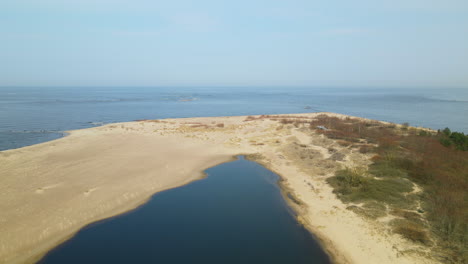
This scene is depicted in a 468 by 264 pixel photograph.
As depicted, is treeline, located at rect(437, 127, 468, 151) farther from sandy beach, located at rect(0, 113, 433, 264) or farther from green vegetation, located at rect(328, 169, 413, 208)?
green vegetation, located at rect(328, 169, 413, 208)

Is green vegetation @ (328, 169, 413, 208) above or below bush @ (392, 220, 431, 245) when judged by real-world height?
above

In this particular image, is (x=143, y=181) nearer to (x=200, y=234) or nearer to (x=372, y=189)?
(x=200, y=234)

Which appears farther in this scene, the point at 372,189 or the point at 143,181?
the point at 143,181

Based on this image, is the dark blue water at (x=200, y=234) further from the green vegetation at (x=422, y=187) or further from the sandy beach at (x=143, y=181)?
the green vegetation at (x=422, y=187)

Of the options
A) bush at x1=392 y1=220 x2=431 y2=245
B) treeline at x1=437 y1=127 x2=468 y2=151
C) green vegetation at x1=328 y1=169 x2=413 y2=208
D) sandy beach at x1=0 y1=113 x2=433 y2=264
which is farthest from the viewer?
treeline at x1=437 y1=127 x2=468 y2=151

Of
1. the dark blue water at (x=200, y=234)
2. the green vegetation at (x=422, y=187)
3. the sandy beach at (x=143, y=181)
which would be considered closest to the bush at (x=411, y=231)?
the green vegetation at (x=422, y=187)

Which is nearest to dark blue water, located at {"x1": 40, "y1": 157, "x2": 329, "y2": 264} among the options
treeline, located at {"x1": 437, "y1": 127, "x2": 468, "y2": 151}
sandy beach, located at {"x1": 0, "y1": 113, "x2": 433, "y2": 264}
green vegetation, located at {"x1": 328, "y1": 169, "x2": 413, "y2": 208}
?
sandy beach, located at {"x1": 0, "y1": 113, "x2": 433, "y2": 264}

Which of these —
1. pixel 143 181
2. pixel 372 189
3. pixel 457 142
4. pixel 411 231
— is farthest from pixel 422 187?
pixel 143 181
